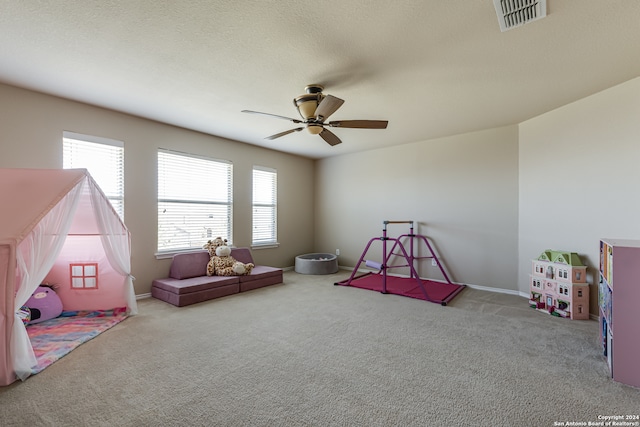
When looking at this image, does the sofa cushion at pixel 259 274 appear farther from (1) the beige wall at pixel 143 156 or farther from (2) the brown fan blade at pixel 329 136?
(2) the brown fan blade at pixel 329 136

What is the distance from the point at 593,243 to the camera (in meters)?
3.50

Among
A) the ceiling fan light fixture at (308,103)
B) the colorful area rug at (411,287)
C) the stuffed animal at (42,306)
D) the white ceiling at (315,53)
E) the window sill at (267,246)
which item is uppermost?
the white ceiling at (315,53)

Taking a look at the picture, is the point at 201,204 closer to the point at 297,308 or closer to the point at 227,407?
the point at 297,308

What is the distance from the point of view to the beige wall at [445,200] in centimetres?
469

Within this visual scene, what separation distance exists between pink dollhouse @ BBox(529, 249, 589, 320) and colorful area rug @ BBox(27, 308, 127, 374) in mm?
5298

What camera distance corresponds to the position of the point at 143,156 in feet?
14.3

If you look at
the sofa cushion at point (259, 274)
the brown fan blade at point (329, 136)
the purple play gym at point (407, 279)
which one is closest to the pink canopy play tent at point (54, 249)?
the sofa cushion at point (259, 274)

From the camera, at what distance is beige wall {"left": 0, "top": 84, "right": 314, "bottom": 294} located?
11.0 ft

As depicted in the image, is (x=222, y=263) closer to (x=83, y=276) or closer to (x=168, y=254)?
(x=168, y=254)

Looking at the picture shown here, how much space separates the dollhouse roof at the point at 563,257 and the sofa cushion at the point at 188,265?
5051mm

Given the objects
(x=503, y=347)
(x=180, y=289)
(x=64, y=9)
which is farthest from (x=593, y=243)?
(x=64, y=9)

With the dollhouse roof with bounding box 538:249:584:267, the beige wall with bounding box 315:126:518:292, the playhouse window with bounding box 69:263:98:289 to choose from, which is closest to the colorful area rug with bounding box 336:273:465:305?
the beige wall with bounding box 315:126:518:292

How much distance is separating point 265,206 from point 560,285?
5.05 meters

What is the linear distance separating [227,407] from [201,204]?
151 inches
